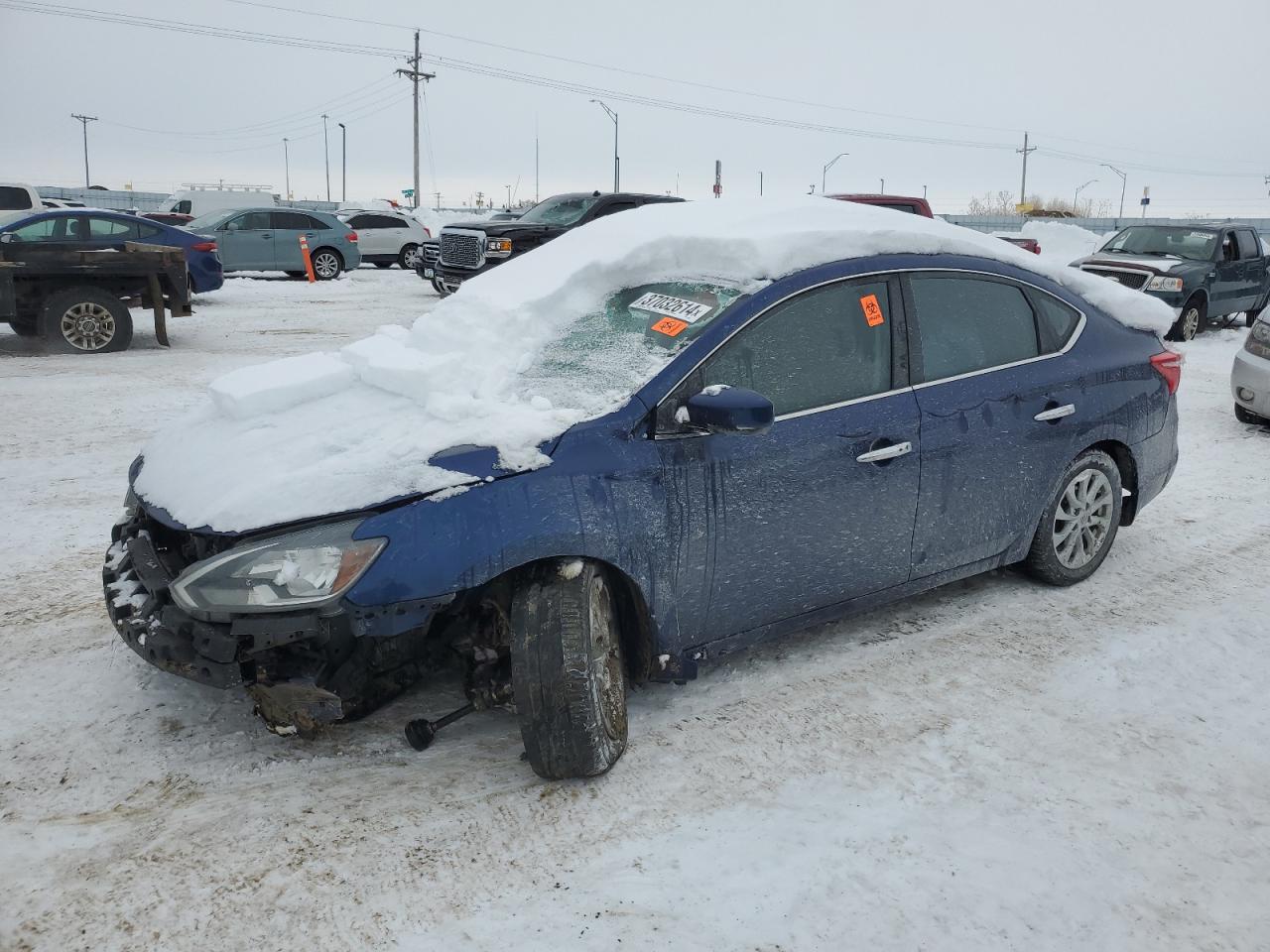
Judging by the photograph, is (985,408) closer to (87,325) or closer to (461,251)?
(87,325)

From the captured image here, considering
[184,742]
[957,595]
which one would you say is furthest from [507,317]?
[957,595]

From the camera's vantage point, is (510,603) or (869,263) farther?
(869,263)

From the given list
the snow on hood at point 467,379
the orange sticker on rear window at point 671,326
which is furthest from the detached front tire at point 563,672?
the orange sticker on rear window at point 671,326

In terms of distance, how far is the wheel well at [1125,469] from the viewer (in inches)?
176

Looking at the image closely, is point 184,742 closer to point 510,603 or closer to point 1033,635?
point 510,603

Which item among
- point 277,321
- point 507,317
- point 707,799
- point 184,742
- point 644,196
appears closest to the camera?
point 707,799

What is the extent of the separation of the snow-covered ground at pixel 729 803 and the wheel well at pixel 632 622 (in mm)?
233

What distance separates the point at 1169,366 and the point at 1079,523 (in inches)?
37.0

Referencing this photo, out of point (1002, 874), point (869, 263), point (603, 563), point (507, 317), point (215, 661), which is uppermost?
point (869, 263)

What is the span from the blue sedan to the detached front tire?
39.0ft

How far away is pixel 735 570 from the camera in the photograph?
10.6ft

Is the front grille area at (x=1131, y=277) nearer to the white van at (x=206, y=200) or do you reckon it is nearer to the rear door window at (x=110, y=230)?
the rear door window at (x=110, y=230)

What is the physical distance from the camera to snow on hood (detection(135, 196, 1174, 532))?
2820 millimetres

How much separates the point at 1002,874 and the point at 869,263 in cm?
214
